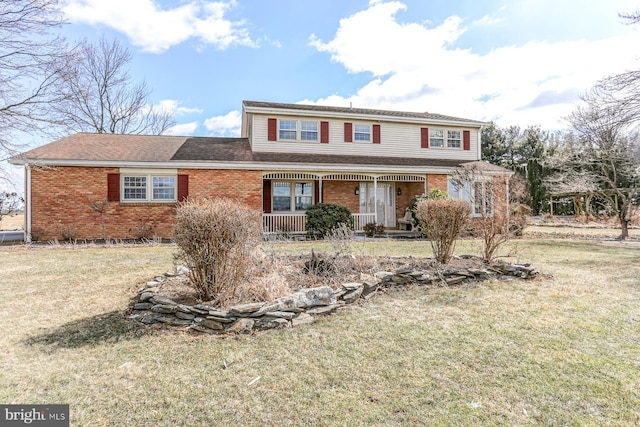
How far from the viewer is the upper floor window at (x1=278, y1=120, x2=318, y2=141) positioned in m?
16.0

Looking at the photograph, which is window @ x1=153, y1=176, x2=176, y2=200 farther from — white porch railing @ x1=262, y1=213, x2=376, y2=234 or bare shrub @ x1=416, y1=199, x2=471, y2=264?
bare shrub @ x1=416, y1=199, x2=471, y2=264

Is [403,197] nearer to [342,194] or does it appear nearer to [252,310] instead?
[342,194]

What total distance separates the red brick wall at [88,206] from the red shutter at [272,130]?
3.15 metres

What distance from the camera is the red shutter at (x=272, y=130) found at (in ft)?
51.9

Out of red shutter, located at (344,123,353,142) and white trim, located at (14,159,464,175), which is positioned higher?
red shutter, located at (344,123,353,142)

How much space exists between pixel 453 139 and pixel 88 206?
17863 millimetres

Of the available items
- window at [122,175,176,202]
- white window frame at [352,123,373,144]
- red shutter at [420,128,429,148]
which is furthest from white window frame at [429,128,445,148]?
window at [122,175,176,202]

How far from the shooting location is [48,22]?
12406mm

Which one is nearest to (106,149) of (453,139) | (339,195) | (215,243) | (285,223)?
(285,223)

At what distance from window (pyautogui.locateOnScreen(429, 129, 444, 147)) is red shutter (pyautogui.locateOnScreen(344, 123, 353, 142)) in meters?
4.59

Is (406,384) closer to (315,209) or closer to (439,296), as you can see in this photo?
(439,296)

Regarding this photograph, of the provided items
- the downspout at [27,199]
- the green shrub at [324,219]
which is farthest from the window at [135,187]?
the green shrub at [324,219]

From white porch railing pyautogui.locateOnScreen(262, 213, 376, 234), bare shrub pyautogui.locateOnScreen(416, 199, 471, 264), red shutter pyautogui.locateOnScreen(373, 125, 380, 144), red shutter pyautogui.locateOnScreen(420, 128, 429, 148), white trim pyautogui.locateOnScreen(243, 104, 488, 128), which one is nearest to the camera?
bare shrub pyautogui.locateOnScreen(416, 199, 471, 264)

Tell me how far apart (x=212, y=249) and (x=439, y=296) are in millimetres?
3504
